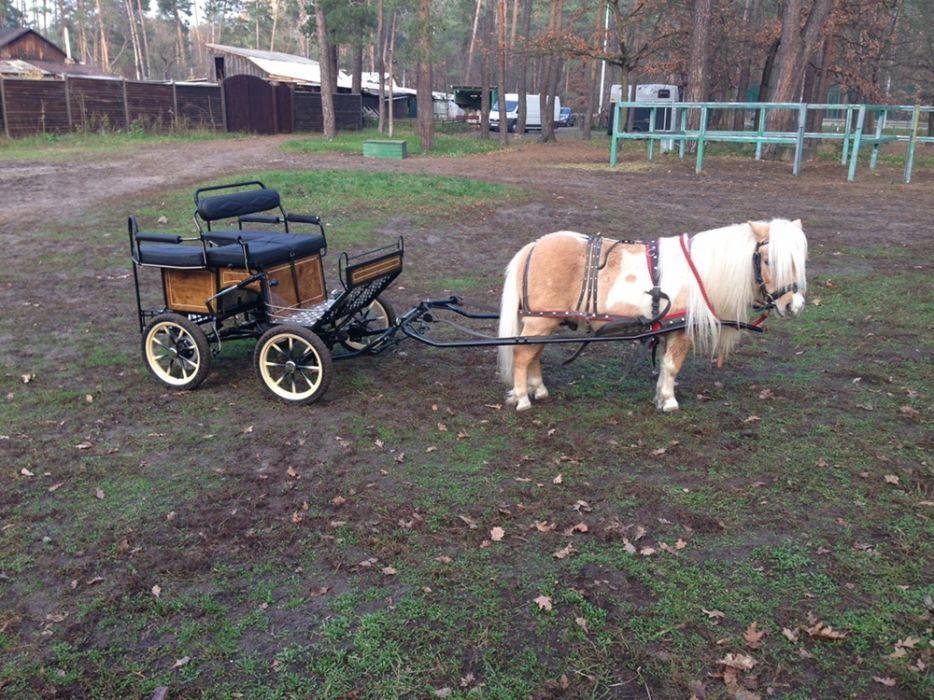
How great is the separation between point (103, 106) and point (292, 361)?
28046 millimetres

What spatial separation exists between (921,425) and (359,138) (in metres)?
29.3

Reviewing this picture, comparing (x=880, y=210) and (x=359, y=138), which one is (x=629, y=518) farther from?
(x=359, y=138)

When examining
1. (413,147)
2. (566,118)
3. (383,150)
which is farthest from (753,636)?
(566,118)

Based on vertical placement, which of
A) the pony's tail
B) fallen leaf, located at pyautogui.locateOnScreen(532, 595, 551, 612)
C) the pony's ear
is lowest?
fallen leaf, located at pyautogui.locateOnScreen(532, 595, 551, 612)

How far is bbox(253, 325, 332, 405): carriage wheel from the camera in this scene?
604 centimetres

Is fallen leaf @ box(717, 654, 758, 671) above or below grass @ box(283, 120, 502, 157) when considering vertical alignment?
below

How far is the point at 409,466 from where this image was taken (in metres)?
5.29

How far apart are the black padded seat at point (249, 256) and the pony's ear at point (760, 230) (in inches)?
141

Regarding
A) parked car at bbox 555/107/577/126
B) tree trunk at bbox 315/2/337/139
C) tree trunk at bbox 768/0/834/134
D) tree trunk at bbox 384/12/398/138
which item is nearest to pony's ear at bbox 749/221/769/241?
tree trunk at bbox 768/0/834/134

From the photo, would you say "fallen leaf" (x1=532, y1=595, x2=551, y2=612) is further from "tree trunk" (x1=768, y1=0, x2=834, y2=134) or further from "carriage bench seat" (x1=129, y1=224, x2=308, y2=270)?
"tree trunk" (x1=768, y1=0, x2=834, y2=134)

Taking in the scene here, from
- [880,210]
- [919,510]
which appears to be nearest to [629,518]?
[919,510]

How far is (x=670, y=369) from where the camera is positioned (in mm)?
6125

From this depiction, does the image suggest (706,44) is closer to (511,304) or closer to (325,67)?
(325,67)

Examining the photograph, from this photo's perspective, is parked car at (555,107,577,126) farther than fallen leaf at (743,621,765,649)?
Yes
